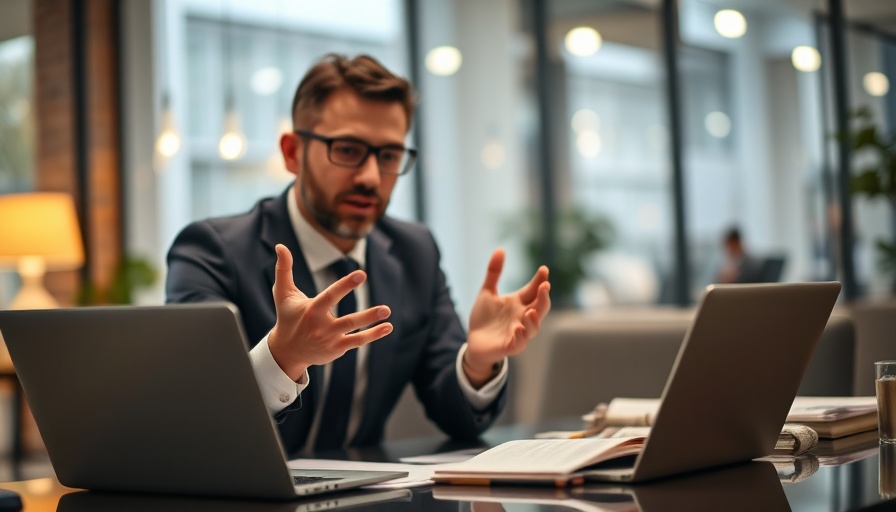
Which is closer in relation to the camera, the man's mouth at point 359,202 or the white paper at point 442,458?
the white paper at point 442,458

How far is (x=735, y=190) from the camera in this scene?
20.3 ft

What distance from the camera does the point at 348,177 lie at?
2.21m

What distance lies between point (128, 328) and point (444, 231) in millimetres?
6057

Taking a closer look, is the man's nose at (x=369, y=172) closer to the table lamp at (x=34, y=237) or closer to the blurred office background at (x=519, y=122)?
the table lamp at (x=34, y=237)

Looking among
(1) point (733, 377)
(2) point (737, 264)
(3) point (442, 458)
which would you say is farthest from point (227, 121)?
(1) point (733, 377)

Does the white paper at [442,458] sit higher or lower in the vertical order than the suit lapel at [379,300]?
lower

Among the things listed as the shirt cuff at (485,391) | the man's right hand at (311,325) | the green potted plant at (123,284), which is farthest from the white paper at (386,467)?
the green potted plant at (123,284)

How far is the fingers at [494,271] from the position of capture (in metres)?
1.85

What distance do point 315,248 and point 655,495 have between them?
1.21 meters

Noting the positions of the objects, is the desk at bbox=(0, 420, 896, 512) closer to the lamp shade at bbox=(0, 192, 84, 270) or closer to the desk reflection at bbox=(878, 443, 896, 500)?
the desk reflection at bbox=(878, 443, 896, 500)

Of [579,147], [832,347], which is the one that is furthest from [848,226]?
[832,347]

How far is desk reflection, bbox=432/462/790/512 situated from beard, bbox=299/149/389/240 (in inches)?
40.3

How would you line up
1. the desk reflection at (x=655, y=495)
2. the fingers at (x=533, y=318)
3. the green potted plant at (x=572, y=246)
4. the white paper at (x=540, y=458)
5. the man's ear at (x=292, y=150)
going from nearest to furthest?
1. the desk reflection at (x=655, y=495)
2. the white paper at (x=540, y=458)
3. the fingers at (x=533, y=318)
4. the man's ear at (x=292, y=150)
5. the green potted plant at (x=572, y=246)

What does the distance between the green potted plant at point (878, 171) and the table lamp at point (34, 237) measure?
382cm
